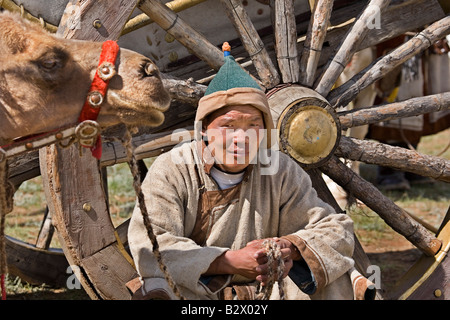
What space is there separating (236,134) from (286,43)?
3.41ft

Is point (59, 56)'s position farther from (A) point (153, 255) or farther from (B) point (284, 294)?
(B) point (284, 294)

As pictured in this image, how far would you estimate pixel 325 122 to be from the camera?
347cm

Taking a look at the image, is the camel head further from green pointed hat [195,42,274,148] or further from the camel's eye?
green pointed hat [195,42,274,148]

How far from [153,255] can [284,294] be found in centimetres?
60

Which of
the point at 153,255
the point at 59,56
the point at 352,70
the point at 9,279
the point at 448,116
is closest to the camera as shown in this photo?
the point at 59,56

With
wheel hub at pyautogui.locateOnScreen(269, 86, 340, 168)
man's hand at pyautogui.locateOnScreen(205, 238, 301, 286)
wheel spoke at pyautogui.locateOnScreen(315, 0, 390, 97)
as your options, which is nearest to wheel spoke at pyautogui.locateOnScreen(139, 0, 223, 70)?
wheel hub at pyautogui.locateOnScreen(269, 86, 340, 168)

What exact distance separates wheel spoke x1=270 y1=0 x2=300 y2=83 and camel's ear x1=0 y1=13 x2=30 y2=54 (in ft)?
5.10

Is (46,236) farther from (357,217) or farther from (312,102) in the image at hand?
(357,217)

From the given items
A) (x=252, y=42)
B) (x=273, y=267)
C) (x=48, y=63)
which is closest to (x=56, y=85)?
(x=48, y=63)

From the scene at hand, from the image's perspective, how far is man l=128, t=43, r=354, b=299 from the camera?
9.00 ft

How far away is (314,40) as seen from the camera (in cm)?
369

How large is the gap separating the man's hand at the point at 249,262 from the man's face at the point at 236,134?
37cm
